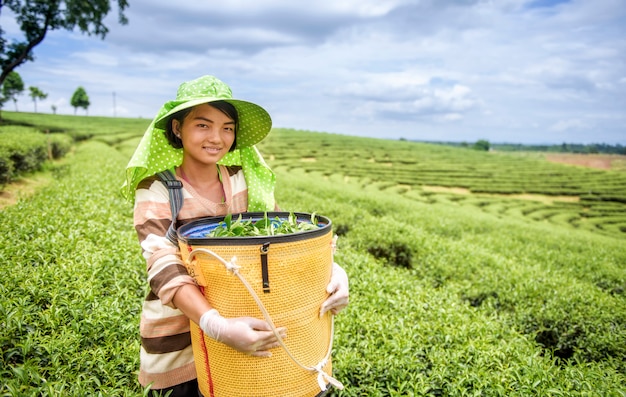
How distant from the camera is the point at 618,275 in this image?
6320 mm

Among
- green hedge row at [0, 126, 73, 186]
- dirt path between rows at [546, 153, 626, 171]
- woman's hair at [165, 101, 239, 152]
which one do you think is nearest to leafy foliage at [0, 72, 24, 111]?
green hedge row at [0, 126, 73, 186]

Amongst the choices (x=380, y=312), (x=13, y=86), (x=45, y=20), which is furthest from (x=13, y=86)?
(x=380, y=312)

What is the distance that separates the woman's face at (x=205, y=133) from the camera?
1489 mm

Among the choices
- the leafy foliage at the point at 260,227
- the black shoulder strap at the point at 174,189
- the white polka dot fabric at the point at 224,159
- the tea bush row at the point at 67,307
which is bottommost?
the tea bush row at the point at 67,307

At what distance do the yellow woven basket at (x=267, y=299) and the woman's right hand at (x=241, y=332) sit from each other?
3 centimetres

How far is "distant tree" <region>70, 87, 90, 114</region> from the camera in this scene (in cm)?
6178

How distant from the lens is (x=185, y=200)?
154cm

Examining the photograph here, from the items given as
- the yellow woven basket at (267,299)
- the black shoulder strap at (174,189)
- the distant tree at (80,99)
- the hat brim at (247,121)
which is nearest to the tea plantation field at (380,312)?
the yellow woven basket at (267,299)

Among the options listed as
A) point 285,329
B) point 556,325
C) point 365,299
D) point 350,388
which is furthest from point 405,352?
point 556,325

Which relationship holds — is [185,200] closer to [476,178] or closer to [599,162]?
[476,178]

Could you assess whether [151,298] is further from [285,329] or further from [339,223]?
[339,223]

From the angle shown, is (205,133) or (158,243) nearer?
(158,243)

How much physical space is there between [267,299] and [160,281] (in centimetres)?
37

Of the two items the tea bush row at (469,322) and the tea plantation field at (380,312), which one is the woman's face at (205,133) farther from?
the tea bush row at (469,322)
